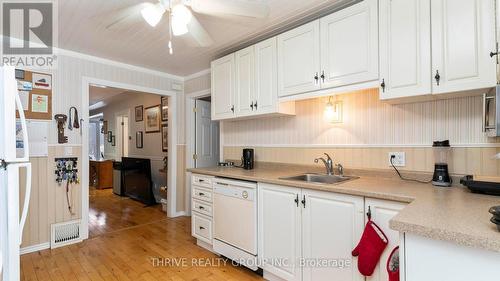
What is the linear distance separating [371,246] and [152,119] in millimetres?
4766

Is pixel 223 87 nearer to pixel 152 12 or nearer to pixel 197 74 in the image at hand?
pixel 197 74

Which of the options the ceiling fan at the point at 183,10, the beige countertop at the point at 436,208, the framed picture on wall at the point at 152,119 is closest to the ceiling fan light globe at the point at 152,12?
the ceiling fan at the point at 183,10

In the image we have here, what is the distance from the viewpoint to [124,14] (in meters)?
1.70

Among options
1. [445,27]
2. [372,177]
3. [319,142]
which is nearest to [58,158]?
[319,142]

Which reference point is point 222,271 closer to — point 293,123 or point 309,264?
point 309,264

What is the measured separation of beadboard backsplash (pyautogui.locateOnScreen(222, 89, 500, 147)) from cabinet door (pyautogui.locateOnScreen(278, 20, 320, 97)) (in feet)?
1.10

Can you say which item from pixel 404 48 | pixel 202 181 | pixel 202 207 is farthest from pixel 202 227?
pixel 404 48

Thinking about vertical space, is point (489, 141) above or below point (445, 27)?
below

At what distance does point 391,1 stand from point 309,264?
198 centimetres

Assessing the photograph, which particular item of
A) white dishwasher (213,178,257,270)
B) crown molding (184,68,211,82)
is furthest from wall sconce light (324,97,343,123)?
crown molding (184,68,211,82)

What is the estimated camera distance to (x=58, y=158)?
296 cm

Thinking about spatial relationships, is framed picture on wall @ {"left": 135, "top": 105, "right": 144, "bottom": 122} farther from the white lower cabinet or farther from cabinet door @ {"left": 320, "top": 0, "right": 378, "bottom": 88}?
cabinet door @ {"left": 320, "top": 0, "right": 378, "bottom": 88}

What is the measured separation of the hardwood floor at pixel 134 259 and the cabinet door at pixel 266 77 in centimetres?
162

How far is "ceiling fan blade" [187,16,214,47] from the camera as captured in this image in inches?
75.5
